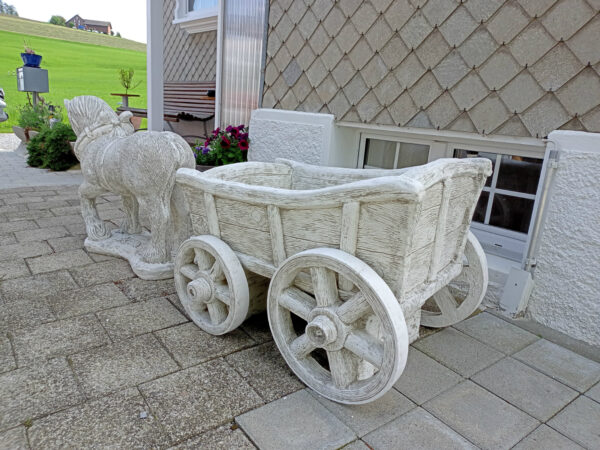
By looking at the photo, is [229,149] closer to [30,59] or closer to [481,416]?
[481,416]

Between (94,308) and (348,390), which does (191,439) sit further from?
(94,308)

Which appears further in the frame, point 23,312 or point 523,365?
point 23,312

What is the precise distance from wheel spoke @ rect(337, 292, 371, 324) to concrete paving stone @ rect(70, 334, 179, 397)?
816 mm

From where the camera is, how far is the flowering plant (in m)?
4.20

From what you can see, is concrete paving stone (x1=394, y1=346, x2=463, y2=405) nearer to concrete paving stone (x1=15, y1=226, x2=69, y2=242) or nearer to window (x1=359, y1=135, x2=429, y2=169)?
window (x1=359, y1=135, x2=429, y2=169)

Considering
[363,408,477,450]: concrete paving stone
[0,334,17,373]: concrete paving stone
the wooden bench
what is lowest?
[0,334,17,373]: concrete paving stone

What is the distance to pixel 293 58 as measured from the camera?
365 cm

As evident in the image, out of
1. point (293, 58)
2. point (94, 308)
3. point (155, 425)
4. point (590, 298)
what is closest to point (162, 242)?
point (94, 308)

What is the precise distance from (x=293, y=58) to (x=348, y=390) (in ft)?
9.62

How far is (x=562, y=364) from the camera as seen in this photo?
6.93 feet

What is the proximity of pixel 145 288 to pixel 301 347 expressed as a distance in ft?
4.38

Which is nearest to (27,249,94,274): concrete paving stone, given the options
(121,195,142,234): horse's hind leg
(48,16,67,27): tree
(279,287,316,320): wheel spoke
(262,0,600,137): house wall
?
(121,195,142,234): horse's hind leg

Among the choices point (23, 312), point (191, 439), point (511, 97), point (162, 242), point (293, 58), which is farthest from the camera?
point (293, 58)

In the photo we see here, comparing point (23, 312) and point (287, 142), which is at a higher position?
point (287, 142)
